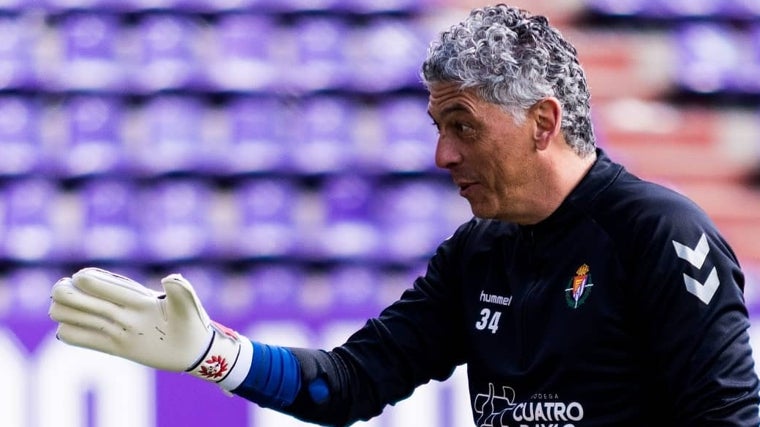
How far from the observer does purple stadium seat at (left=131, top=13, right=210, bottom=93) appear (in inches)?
231

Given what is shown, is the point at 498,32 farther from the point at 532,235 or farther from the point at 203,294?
the point at 203,294

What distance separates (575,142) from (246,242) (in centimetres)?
358

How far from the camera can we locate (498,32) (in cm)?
191

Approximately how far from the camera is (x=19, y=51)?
587 centimetres

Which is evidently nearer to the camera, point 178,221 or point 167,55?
point 178,221

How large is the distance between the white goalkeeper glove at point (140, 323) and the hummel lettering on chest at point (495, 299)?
42cm

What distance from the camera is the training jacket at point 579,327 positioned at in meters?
1.78

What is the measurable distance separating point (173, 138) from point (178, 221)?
483 millimetres

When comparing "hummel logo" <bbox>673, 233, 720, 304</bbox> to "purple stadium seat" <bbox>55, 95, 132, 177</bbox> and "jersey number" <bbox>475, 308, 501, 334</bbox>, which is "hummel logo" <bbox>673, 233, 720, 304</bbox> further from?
"purple stadium seat" <bbox>55, 95, 132, 177</bbox>

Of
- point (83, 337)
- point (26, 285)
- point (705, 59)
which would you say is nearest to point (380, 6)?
point (705, 59)

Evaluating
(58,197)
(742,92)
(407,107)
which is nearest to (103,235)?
(58,197)

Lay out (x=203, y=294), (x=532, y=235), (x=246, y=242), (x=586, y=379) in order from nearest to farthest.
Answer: (x=586, y=379), (x=532, y=235), (x=203, y=294), (x=246, y=242)

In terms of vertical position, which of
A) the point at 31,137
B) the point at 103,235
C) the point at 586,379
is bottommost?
the point at 586,379

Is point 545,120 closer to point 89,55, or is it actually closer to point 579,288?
point 579,288
